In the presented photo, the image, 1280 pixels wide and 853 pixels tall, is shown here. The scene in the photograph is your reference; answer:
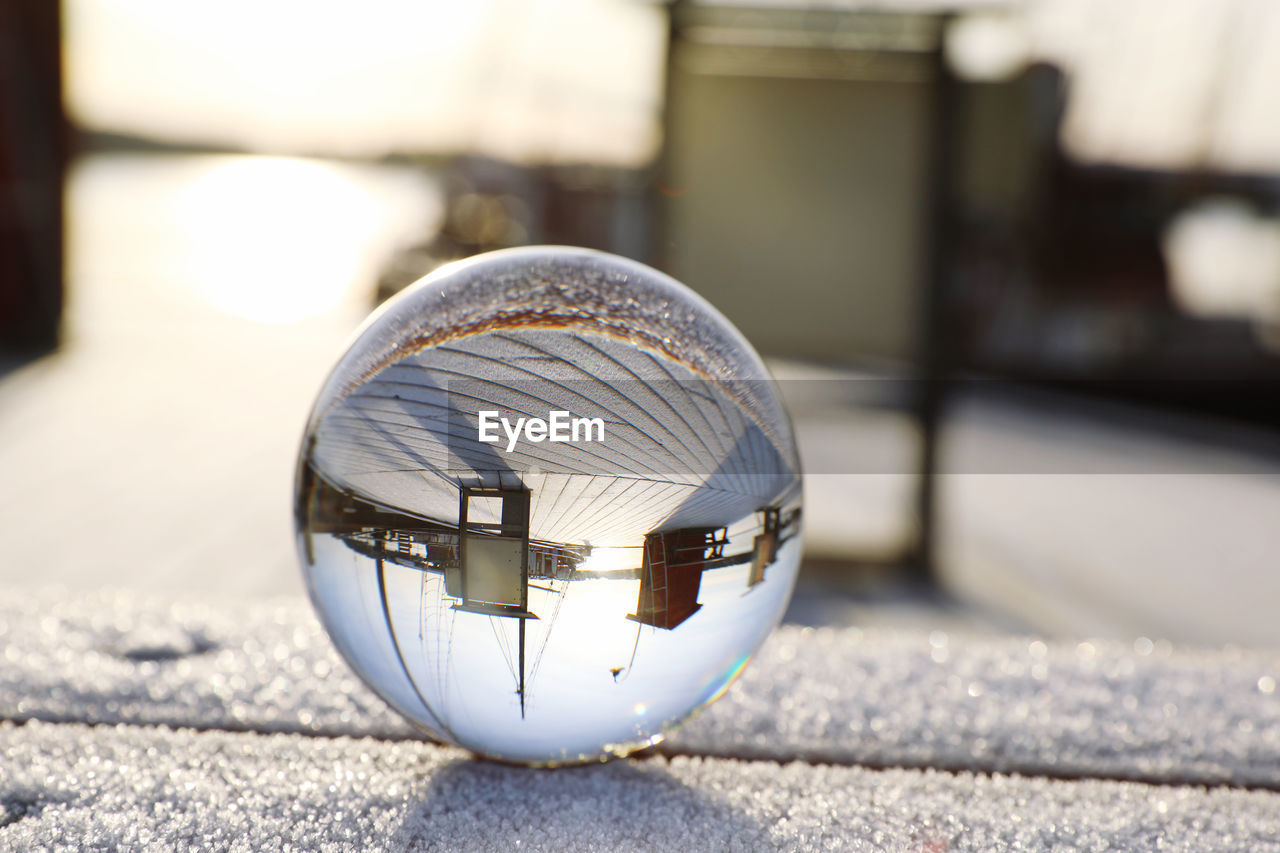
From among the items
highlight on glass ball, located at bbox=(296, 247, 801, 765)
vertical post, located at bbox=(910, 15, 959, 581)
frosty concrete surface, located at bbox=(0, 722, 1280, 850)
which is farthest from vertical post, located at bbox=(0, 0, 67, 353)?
highlight on glass ball, located at bbox=(296, 247, 801, 765)

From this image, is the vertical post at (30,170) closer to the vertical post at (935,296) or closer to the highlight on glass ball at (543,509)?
the vertical post at (935,296)

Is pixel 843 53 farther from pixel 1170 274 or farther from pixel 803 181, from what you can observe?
pixel 1170 274

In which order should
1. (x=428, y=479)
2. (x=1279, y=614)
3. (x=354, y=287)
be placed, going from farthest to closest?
(x=354, y=287), (x=1279, y=614), (x=428, y=479)

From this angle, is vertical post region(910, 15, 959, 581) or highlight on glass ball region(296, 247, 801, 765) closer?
highlight on glass ball region(296, 247, 801, 765)

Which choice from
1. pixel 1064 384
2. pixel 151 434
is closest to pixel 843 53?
pixel 151 434

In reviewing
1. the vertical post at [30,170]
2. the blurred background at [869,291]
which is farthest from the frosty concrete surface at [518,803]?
the vertical post at [30,170]

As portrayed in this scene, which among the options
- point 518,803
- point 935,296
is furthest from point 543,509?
point 935,296

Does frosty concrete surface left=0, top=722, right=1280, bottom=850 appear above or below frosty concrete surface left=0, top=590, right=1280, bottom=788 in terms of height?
above

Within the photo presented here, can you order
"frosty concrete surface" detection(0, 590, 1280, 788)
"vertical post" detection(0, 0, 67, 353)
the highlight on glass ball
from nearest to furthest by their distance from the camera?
the highlight on glass ball, "frosty concrete surface" detection(0, 590, 1280, 788), "vertical post" detection(0, 0, 67, 353)

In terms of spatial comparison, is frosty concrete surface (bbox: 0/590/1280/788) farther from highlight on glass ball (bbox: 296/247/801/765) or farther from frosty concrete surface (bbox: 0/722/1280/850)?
highlight on glass ball (bbox: 296/247/801/765)
